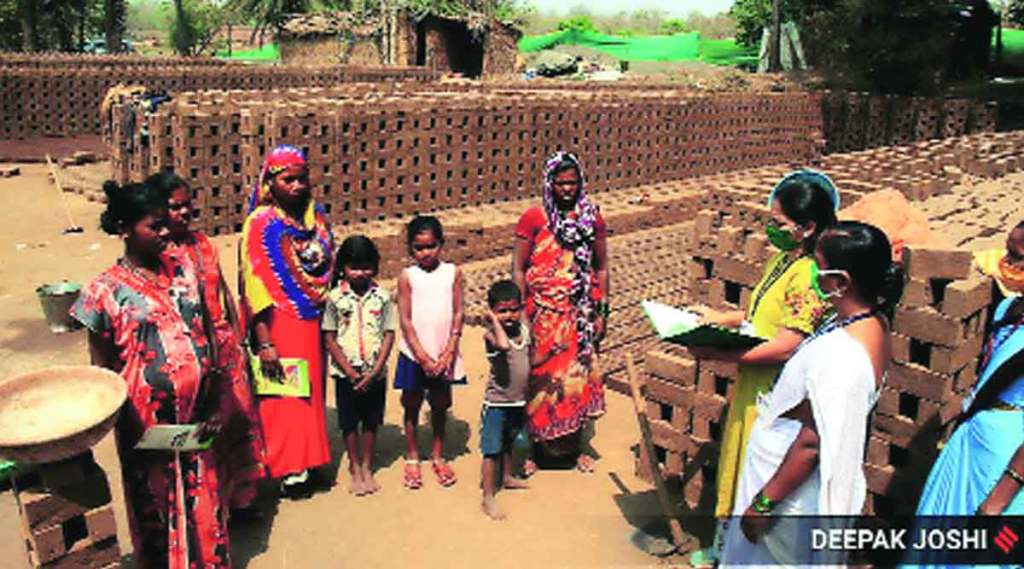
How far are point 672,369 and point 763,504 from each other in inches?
58.8

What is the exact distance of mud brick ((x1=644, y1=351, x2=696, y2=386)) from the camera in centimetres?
386

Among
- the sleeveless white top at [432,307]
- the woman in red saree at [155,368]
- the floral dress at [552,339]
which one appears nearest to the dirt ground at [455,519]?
the floral dress at [552,339]

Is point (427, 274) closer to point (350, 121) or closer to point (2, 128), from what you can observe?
point (350, 121)

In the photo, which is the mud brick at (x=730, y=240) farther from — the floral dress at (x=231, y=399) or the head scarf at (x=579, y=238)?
the floral dress at (x=231, y=399)

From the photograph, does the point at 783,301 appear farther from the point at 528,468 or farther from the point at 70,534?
the point at 70,534

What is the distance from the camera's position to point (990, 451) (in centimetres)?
260

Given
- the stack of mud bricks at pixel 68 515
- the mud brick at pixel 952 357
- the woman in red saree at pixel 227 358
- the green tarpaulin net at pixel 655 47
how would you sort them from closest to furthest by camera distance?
the stack of mud bricks at pixel 68 515 → the mud brick at pixel 952 357 → the woman in red saree at pixel 227 358 → the green tarpaulin net at pixel 655 47

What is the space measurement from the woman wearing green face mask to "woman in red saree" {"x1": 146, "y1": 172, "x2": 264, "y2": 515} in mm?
2025

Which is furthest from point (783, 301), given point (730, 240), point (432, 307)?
point (432, 307)

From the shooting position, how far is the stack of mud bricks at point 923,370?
303 cm

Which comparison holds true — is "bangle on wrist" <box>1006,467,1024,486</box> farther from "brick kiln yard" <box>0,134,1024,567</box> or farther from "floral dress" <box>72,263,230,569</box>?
"floral dress" <box>72,263,230,569</box>

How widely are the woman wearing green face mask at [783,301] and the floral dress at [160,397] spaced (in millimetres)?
1957

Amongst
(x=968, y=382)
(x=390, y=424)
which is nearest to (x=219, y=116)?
(x=390, y=424)

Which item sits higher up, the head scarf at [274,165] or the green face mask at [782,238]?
the head scarf at [274,165]
